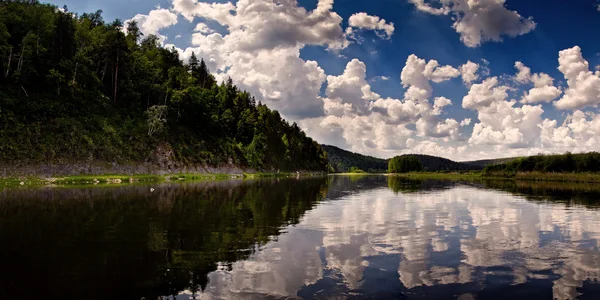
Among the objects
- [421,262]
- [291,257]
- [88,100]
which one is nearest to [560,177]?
[421,262]

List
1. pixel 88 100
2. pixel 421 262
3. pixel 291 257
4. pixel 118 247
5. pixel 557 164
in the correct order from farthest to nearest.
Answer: pixel 557 164, pixel 88 100, pixel 118 247, pixel 291 257, pixel 421 262

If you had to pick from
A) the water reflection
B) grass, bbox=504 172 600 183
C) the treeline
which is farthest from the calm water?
grass, bbox=504 172 600 183

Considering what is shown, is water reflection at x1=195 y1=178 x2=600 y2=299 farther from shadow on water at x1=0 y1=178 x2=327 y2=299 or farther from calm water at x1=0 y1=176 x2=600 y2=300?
shadow on water at x1=0 y1=178 x2=327 y2=299

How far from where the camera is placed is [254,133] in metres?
176

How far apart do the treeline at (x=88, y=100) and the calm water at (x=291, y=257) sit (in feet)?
189

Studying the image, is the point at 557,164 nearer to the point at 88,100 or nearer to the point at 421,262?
the point at 421,262

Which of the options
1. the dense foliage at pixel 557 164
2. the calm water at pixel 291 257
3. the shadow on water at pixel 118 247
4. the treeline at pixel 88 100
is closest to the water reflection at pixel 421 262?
the calm water at pixel 291 257

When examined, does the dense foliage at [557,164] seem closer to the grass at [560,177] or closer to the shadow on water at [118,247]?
the grass at [560,177]

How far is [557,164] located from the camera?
4505 inches

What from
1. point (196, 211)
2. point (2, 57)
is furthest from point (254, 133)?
point (196, 211)

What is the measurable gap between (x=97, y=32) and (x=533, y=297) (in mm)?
135388

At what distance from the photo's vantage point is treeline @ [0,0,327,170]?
76.3 meters

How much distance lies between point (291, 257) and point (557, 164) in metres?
128

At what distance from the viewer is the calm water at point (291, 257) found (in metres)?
11.0
